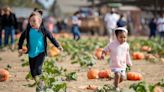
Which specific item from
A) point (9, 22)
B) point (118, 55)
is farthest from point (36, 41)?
point (9, 22)

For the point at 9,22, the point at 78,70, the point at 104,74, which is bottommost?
the point at 78,70

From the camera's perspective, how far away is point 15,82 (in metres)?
10.6

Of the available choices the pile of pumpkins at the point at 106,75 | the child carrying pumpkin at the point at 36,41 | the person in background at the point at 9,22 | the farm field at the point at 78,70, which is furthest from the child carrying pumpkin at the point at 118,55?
the person in background at the point at 9,22

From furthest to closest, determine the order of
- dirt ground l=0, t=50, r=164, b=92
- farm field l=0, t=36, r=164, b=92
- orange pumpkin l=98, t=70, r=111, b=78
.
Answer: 1. orange pumpkin l=98, t=70, r=111, b=78
2. farm field l=0, t=36, r=164, b=92
3. dirt ground l=0, t=50, r=164, b=92

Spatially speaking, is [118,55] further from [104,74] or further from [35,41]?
[104,74]

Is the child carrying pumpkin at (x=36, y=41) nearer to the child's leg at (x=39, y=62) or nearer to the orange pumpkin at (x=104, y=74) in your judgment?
the child's leg at (x=39, y=62)

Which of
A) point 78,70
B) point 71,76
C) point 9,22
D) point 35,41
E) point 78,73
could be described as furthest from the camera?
point 9,22

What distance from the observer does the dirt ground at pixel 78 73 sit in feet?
32.1

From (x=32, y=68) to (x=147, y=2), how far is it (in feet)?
142

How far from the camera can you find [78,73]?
40.1ft

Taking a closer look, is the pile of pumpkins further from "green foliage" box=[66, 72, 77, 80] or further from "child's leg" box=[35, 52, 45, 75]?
"child's leg" box=[35, 52, 45, 75]

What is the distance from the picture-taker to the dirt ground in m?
9.80

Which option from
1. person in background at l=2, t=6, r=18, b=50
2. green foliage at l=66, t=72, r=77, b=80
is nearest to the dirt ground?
green foliage at l=66, t=72, r=77, b=80

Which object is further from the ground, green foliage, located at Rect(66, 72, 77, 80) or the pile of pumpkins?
green foliage, located at Rect(66, 72, 77, 80)
